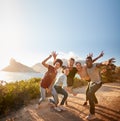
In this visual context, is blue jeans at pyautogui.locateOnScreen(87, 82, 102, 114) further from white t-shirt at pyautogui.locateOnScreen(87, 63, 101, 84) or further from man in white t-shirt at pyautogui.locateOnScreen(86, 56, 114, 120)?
white t-shirt at pyautogui.locateOnScreen(87, 63, 101, 84)

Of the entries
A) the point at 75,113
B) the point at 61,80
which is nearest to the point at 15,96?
the point at 61,80

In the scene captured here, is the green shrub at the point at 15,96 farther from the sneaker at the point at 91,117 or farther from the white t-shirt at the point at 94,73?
the white t-shirt at the point at 94,73

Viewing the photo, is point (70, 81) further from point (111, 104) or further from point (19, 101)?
point (19, 101)

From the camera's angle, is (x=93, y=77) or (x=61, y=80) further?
(x=61, y=80)

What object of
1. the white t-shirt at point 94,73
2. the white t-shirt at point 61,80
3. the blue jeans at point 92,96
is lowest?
the blue jeans at point 92,96

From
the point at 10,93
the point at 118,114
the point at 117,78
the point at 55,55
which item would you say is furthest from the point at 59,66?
the point at 117,78

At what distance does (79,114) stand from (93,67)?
6.26 ft

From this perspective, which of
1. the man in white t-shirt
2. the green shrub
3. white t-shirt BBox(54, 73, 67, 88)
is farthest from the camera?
the green shrub

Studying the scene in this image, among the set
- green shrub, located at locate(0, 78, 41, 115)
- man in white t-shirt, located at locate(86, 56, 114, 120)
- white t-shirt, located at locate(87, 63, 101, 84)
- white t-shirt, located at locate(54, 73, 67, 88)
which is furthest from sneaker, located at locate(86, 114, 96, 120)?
green shrub, located at locate(0, 78, 41, 115)

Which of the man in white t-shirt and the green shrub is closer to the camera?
the man in white t-shirt

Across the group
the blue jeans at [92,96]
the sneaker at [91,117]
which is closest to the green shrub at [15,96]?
the sneaker at [91,117]

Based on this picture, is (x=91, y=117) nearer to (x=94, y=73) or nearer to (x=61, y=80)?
(x=94, y=73)

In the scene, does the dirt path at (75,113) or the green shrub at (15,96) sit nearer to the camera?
the dirt path at (75,113)

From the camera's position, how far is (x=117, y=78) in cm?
2103
